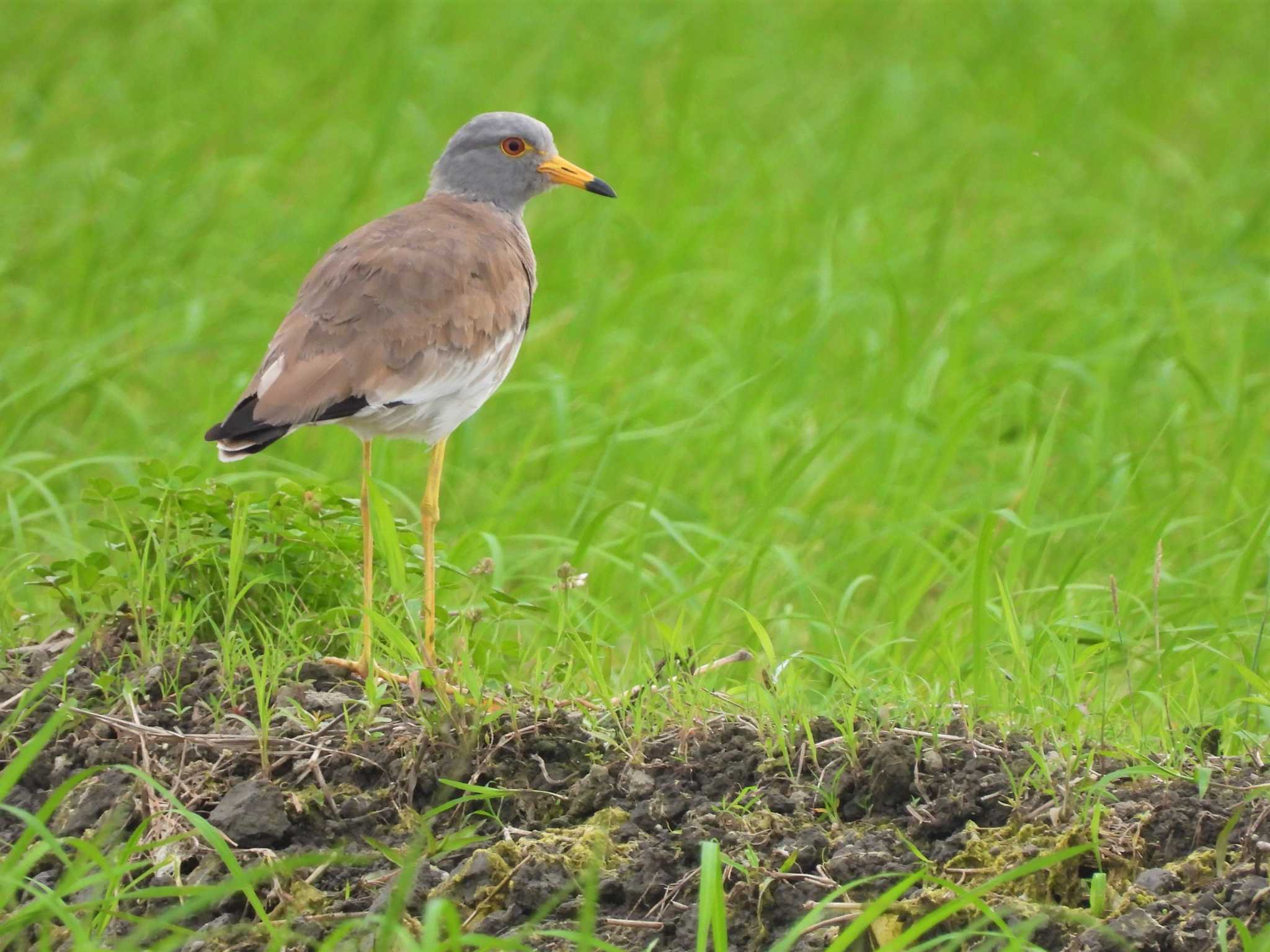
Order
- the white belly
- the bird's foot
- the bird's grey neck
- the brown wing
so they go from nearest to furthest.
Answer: the bird's foot < the brown wing < the white belly < the bird's grey neck

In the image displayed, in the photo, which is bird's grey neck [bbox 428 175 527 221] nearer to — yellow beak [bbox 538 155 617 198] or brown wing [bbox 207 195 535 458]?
yellow beak [bbox 538 155 617 198]

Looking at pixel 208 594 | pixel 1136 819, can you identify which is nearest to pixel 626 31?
pixel 208 594

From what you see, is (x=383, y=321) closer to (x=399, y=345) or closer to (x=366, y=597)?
(x=399, y=345)

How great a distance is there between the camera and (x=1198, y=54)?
11.7m

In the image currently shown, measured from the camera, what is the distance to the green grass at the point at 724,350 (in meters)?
3.96

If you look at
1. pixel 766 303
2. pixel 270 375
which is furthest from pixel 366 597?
pixel 766 303

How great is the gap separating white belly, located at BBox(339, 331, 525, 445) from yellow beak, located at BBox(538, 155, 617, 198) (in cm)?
84

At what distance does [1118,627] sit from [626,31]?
8111 mm

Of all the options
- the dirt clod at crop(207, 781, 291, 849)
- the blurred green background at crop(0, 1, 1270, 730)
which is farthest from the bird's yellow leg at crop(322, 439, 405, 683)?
the blurred green background at crop(0, 1, 1270, 730)

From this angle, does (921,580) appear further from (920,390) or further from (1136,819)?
(1136,819)

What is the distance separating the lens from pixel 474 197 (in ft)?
16.8

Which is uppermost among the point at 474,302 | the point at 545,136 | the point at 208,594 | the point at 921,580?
the point at 545,136

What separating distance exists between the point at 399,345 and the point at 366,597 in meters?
0.70

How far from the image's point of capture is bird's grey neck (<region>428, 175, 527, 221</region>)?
5.11 metres
